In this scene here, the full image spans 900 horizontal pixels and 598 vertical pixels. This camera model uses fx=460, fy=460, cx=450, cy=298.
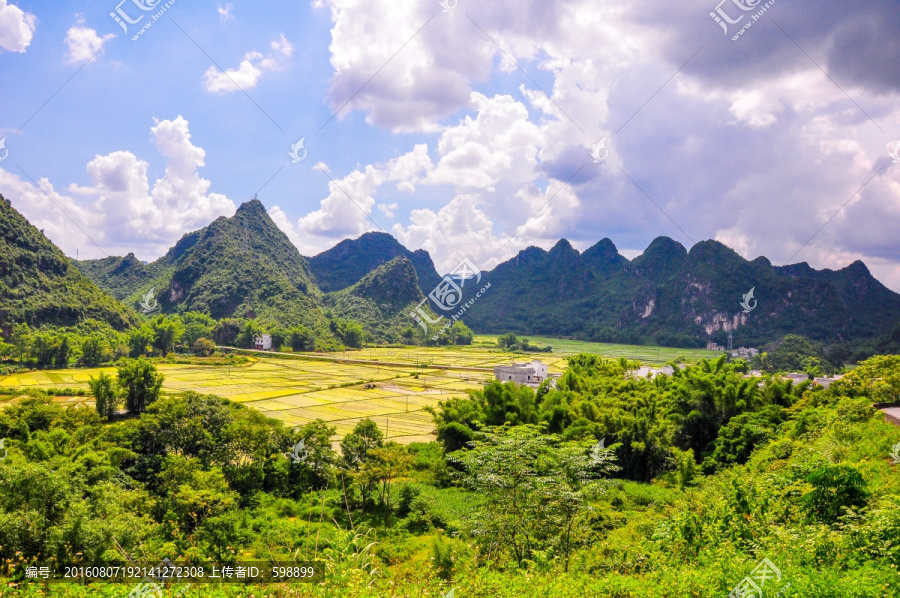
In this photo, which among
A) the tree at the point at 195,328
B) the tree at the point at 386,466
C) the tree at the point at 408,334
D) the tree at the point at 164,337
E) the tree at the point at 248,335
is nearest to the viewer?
the tree at the point at 386,466

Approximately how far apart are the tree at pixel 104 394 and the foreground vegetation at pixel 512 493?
3220 mm

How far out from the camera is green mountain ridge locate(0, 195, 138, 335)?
43688 mm

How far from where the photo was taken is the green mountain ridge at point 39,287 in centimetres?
4369

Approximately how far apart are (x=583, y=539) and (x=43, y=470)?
10.3 m

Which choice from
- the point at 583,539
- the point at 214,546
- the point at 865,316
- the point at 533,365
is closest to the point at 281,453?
the point at 214,546

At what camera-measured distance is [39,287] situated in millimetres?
47125

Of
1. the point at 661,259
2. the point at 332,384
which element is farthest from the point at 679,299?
the point at 332,384

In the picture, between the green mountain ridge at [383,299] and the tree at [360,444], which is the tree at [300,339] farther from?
the tree at [360,444]

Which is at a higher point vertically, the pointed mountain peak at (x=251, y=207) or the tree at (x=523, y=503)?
the pointed mountain peak at (x=251, y=207)

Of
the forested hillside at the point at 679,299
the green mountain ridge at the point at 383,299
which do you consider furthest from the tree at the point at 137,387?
the forested hillside at the point at 679,299

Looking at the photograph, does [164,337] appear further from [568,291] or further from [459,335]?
[568,291]

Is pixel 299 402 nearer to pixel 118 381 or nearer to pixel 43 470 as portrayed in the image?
pixel 118 381

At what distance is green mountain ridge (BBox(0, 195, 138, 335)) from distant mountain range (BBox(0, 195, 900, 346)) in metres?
0.15

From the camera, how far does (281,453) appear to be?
15875 mm
